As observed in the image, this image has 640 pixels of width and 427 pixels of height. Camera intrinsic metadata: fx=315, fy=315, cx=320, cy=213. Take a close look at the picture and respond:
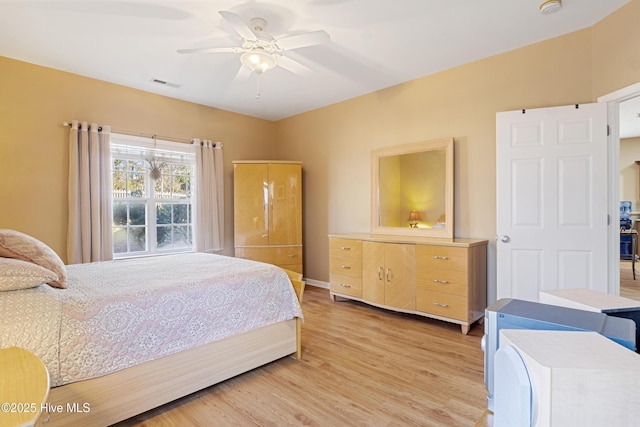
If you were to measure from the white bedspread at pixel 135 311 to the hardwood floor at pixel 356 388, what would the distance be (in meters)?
0.38

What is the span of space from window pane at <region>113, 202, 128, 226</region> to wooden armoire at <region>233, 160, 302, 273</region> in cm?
136

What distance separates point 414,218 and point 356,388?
2.14 m

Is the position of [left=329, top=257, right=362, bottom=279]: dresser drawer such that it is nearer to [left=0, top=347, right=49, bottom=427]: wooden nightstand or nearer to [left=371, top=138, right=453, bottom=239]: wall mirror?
[left=371, top=138, right=453, bottom=239]: wall mirror

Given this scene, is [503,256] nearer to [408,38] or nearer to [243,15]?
[408,38]

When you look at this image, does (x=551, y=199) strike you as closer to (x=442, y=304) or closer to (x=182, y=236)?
(x=442, y=304)

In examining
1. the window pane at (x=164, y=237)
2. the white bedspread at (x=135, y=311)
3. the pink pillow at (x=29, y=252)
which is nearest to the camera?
the white bedspread at (x=135, y=311)

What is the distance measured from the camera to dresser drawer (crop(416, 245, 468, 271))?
2.95m

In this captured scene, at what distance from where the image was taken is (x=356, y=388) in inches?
82.5

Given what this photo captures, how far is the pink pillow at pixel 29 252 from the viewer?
171 centimetres

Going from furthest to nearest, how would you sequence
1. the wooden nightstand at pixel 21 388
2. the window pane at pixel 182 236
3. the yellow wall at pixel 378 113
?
the window pane at pixel 182 236 → the yellow wall at pixel 378 113 → the wooden nightstand at pixel 21 388

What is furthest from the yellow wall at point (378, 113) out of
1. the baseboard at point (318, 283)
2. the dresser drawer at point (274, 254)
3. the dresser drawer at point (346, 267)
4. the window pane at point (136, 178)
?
the baseboard at point (318, 283)

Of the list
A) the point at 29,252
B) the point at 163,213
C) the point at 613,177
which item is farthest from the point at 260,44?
the point at 613,177

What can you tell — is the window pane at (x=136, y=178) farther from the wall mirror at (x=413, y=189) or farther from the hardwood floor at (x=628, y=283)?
the hardwood floor at (x=628, y=283)

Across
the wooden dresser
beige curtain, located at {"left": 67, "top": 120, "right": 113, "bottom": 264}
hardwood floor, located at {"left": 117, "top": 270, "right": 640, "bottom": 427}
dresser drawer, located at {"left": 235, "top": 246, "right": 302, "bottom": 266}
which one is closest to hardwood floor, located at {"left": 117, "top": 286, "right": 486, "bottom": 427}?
hardwood floor, located at {"left": 117, "top": 270, "right": 640, "bottom": 427}
